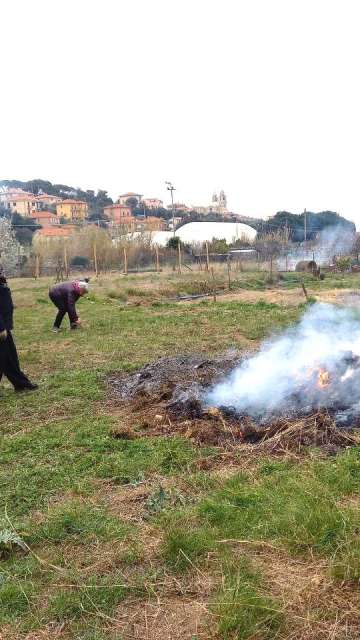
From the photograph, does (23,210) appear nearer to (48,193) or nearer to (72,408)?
(48,193)

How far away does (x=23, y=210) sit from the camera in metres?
93.2

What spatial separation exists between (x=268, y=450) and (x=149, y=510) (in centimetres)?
142

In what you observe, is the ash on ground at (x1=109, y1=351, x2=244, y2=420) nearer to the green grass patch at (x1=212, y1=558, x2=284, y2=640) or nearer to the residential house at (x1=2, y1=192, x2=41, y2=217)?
the green grass patch at (x1=212, y1=558, x2=284, y2=640)

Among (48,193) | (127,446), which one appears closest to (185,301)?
(127,446)

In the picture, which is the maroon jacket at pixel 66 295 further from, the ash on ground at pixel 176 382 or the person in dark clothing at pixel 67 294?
the ash on ground at pixel 176 382

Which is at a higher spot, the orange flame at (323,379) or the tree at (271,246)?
the tree at (271,246)

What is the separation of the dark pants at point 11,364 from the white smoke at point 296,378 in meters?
2.83

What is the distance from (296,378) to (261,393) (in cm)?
49

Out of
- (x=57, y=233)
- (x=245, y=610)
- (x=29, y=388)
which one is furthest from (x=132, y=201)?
(x=245, y=610)

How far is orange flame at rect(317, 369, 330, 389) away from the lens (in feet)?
19.6

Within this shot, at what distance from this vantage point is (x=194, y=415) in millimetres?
5891

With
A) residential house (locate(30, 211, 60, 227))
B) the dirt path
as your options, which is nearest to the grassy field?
the dirt path

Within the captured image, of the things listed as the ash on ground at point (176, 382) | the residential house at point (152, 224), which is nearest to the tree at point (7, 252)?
the residential house at point (152, 224)

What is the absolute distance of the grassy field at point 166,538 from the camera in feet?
8.87
